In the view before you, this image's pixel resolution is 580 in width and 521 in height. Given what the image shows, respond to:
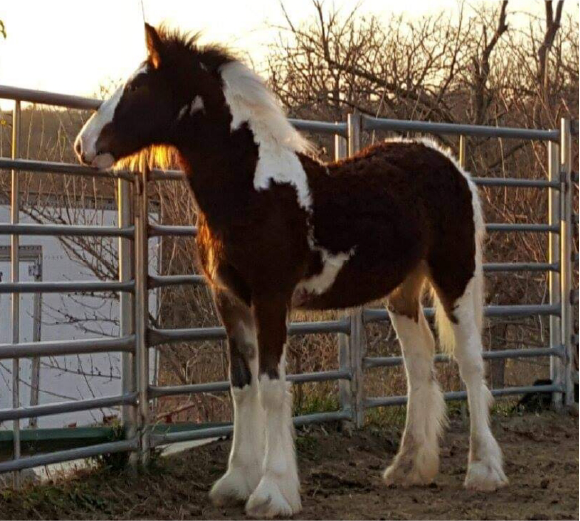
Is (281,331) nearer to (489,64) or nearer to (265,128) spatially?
(265,128)

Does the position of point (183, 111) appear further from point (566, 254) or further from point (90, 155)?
point (566, 254)

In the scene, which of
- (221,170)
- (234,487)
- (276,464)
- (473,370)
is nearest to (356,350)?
(473,370)

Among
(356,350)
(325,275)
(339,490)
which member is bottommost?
(339,490)

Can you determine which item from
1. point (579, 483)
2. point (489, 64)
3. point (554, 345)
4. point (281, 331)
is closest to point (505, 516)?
point (579, 483)

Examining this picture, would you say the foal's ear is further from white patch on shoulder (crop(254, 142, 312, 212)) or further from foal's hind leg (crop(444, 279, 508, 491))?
foal's hind leg (crop(444, 279, 508, 491))

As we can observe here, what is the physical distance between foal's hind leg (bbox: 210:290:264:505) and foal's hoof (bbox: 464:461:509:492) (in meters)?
1.14

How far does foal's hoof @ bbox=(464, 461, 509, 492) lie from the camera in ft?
17.3

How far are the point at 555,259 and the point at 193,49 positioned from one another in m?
3.90

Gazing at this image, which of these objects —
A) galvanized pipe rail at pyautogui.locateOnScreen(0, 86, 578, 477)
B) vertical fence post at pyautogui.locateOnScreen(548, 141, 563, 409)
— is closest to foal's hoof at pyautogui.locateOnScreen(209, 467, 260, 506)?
galvanized pipe rail at pyautogui.locateOnScreen(0, 86, 578, 477)

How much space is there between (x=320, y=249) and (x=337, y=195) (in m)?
0.28

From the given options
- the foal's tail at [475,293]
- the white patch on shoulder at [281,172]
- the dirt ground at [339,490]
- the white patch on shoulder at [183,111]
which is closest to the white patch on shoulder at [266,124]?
the white patch on shoulder at [281,172]

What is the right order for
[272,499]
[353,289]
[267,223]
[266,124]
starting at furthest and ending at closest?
[353,289], [266,124], [267,223], [272,499]

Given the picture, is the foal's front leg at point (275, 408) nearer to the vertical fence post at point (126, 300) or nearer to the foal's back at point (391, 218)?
the foal's back at point (391, 218)

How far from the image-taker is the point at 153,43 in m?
4.79
